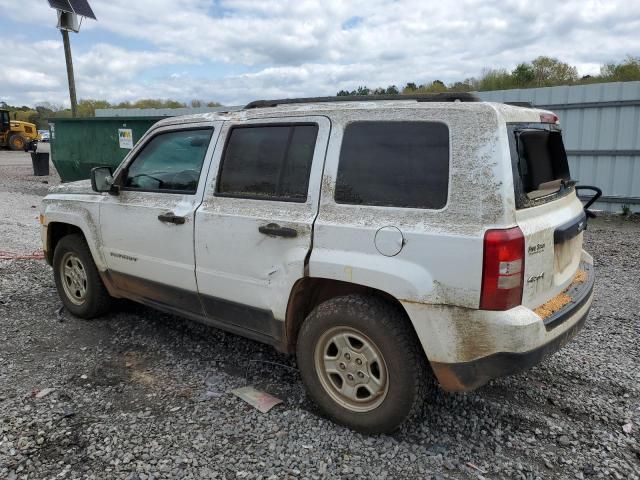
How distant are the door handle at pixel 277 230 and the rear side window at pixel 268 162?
7.2 inches

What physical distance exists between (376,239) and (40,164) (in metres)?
18.2

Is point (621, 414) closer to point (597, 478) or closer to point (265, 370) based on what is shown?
point (597, 478)

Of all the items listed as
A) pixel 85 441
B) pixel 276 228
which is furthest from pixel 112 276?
pixel 276 228

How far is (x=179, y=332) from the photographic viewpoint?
182 inches

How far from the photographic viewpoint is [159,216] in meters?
3.80

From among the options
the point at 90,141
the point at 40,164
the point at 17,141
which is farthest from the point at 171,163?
the point at 17,141

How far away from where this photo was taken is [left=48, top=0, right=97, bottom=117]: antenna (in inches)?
626

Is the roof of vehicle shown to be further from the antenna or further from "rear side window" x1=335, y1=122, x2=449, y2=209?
the antenna

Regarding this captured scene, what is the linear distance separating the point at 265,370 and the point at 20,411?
1.59m

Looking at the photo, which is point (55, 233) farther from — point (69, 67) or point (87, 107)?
point (87, 107)

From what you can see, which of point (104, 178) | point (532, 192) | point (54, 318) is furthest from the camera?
point (54, 318)

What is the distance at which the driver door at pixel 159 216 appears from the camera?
12.2 ft

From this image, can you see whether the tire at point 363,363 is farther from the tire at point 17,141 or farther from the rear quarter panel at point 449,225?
the tire at point 17,141

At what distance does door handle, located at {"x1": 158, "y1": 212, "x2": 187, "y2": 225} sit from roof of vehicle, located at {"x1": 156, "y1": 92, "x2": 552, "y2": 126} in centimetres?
72
